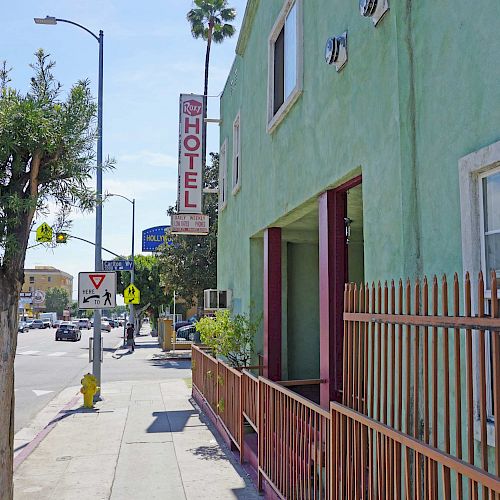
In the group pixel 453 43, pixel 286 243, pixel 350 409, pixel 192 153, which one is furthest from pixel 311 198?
pixel 192 153

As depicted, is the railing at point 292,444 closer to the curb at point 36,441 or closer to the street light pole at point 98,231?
the curb at point 36,441

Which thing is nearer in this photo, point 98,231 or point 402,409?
point 402,409

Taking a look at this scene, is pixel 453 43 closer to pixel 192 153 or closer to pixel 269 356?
pixel 269 356

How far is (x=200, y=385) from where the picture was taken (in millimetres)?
12078

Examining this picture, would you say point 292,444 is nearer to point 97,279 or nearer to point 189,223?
point 97,279

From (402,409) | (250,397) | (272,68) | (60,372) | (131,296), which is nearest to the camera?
(402,409)

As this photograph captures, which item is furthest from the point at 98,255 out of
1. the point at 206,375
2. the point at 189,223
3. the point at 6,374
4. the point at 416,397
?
the point at 416,397

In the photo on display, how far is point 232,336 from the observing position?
9.34 m

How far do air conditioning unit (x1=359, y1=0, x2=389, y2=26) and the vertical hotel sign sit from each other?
9.38 meters

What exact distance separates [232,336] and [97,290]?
4811mm

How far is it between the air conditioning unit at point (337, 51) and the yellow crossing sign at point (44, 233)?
3315 mm

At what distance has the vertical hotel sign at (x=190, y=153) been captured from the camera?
14.1 m

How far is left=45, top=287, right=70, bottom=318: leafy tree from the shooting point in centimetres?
12875

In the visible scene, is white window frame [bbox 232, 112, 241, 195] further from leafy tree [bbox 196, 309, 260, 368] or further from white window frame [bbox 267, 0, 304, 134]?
leafy tree [bbox 196, 309, 260, 368]
